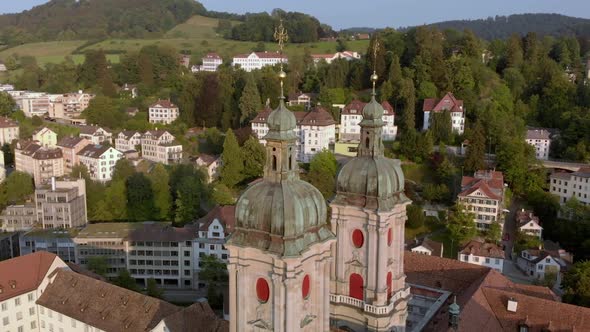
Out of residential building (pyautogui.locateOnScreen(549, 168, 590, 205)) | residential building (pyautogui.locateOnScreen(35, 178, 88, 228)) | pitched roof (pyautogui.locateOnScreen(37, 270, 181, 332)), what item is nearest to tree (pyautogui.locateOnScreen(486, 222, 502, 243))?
residential building (pyautogui.locateOnScreen(549, 168, 590, 205))

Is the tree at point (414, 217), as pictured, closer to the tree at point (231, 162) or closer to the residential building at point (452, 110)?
the residential building at point (452, 110)

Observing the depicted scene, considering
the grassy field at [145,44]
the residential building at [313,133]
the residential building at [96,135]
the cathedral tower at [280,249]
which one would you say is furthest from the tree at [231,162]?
the grassy field at [145,44]

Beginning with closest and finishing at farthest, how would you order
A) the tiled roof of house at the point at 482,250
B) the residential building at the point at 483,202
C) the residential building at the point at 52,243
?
the tiled roof of house at the point at 482,250, the residential building at the point at 52,243, the residential building at the point at 483,202

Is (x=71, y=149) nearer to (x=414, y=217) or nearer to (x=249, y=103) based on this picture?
(x=249, y=103)

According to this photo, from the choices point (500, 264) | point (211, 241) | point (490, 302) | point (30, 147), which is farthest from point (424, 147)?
point (30, 147)

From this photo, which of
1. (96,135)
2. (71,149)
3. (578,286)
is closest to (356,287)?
(578,286)
